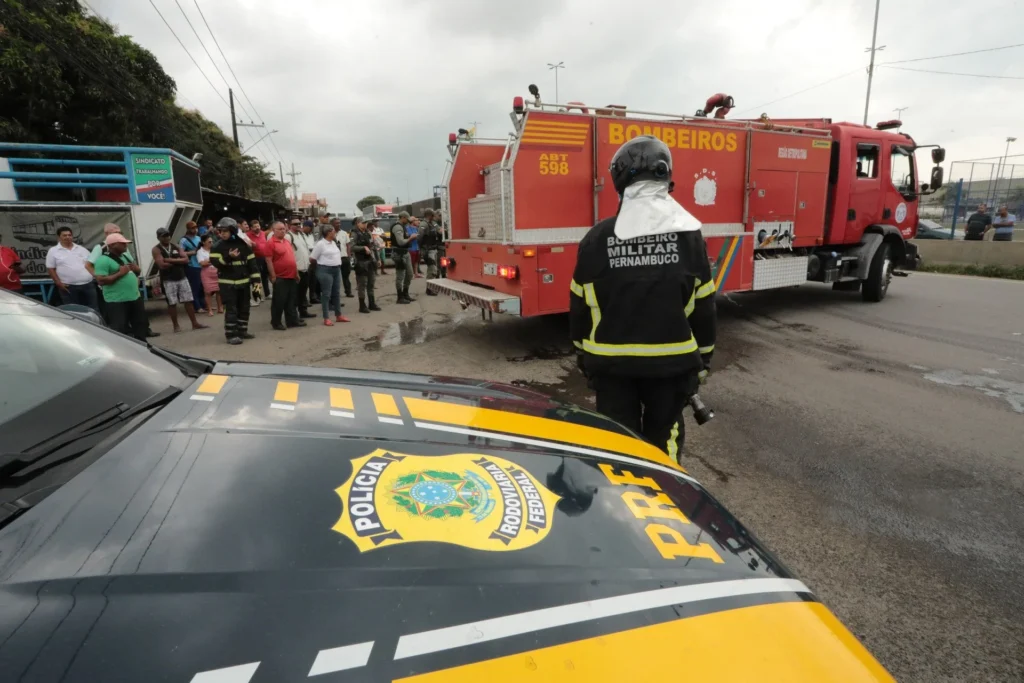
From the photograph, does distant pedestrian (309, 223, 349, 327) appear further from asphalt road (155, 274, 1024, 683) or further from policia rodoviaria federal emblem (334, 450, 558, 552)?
policia rodoviaria federal emblem (334, 450, 558, 552)

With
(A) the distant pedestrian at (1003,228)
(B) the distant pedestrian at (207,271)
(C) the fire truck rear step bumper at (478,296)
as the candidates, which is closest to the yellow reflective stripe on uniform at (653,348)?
(C) the fire truck rear step bumper at (478,296)

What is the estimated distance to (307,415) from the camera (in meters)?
1.68

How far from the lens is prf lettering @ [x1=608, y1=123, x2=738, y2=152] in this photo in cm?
625

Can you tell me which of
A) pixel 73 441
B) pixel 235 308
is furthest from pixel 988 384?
pixel 235 308

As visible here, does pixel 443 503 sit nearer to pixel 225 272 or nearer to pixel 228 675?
pixel 228 675

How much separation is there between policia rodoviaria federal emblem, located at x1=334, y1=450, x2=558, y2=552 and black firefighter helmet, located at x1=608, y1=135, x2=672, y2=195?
1.51 metres

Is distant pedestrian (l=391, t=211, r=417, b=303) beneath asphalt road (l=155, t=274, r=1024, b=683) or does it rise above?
above

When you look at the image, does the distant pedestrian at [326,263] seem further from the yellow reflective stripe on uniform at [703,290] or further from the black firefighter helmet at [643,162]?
the yellow reflective stripe on uniform at [703,290]

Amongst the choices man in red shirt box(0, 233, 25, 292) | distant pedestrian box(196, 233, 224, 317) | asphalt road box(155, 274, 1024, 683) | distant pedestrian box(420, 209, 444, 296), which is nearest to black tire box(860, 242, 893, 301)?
asphalt road box(155, 274, 1024, 683)

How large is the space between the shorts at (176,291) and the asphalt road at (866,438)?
1.96 ft

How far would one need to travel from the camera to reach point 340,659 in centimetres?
86

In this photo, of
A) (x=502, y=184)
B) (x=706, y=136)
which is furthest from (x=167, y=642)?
(x=706, y=136)

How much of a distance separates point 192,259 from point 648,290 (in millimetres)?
9279

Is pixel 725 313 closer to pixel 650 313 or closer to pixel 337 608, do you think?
pixel 650 313
